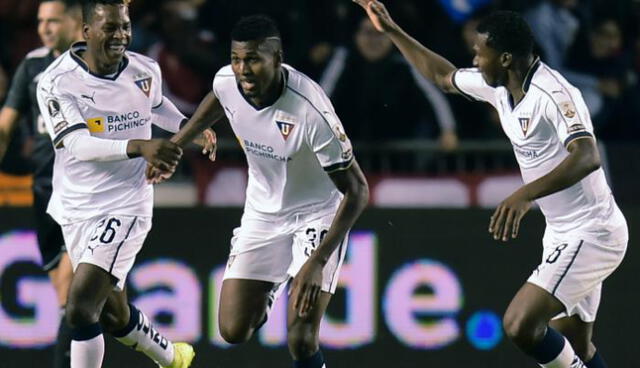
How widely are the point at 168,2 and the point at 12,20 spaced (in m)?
1.16

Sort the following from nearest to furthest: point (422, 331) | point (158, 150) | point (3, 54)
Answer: point (158, 150)
point (422, 331)
point (3, 54)

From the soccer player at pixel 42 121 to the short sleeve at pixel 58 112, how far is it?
0.89 meters

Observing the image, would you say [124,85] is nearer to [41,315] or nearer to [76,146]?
[76,146]

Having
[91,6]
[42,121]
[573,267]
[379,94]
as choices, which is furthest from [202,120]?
[379,94]

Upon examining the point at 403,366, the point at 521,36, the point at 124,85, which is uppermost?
the point at 521,36

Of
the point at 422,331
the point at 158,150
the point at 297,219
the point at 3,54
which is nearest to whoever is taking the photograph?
the point at 158,150

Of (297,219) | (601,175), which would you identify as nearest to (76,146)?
(297,219)

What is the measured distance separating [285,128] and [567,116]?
1.40 metres

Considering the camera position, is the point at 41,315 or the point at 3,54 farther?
the point at 3,54

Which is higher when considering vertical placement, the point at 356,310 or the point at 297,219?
the point at 297,219

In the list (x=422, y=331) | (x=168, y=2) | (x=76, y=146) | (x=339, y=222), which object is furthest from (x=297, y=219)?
(x=168, y=2)

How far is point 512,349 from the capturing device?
977 cm

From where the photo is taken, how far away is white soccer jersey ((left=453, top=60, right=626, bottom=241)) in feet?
25.2

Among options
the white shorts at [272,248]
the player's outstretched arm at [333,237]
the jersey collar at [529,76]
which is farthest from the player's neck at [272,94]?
the jersey collar at [529,76]
